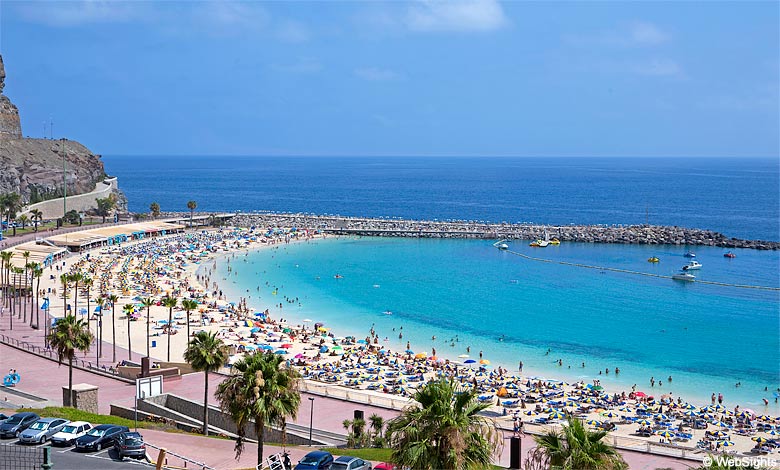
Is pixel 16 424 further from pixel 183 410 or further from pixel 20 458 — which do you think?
pixel 183 410

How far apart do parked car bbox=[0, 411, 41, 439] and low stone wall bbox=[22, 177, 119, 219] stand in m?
79.3

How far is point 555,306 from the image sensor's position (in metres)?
62.7

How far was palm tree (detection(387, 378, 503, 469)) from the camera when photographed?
1376 cm

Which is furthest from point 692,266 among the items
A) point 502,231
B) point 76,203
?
point 76,203

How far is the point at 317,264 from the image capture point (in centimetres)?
8112

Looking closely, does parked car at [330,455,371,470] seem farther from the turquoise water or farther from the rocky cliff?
the rocky cliff

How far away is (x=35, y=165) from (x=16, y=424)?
97405 mm

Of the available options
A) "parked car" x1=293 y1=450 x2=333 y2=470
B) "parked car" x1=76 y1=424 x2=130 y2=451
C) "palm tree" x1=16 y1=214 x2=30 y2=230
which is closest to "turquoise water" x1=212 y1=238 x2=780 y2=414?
"palm tree" x1=16 y1=214 x2=30 y2=230

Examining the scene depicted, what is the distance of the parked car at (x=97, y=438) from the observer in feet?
65.8

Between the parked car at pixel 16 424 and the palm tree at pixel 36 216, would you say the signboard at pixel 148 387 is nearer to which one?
the parked car at pixel 16 424

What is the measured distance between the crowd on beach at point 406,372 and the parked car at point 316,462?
417 inches

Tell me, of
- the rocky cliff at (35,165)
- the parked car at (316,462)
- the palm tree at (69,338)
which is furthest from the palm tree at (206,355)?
the rocky cliff at (35,165)

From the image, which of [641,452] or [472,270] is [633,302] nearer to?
[472,270]

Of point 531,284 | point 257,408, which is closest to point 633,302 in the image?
point 531,284
